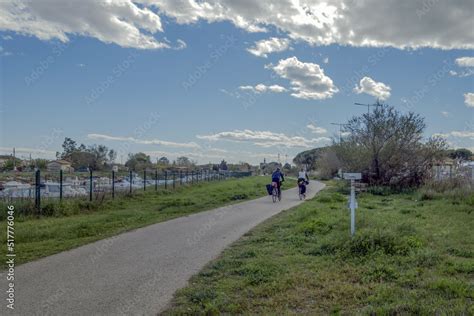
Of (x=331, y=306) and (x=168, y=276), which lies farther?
(x=168, y=276)

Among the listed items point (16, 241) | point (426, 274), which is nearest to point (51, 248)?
point (16, 241)

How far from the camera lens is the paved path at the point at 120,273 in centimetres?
534

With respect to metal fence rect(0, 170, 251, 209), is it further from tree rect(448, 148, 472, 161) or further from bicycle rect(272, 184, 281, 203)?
tree rect(448, 148, 472, 161)

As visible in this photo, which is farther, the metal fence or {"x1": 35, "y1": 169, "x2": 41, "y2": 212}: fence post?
the metal fence

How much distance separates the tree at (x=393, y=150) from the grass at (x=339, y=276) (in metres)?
18.4

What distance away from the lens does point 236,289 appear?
5.88m

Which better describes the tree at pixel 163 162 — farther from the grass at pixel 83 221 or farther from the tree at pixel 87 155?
the grass at pixel 83 221

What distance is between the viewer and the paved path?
5344mm

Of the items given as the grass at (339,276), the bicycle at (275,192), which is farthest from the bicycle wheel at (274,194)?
the grass at (339,276)

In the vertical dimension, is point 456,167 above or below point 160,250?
above

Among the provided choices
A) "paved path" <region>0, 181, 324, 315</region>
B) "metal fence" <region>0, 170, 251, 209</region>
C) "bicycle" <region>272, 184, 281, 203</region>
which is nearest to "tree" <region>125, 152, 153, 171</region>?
"metal fence" <region>0, 170, 251, 209</region>

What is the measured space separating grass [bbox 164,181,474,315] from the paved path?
0.44 metres

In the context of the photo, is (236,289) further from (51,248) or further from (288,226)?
(288,226)

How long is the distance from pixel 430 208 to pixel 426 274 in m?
10.8
